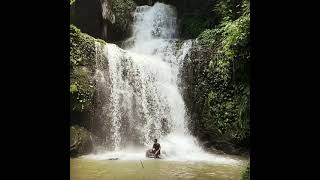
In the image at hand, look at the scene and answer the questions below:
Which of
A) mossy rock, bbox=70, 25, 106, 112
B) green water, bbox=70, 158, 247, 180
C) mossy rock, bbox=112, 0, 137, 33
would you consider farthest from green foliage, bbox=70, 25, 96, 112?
mossy rock, bbox=112, 0, 137, 33

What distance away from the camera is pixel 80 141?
38.2 feet

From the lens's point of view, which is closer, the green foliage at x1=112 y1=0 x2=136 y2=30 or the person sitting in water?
the person sitting in water

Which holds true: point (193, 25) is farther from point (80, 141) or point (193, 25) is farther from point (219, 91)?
point (80, 141)

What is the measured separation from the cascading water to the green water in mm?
1253

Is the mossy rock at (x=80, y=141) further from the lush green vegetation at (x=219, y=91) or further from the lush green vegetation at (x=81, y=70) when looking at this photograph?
the lush green vegetation at (x=219, y=91)

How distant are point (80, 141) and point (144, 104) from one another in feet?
10.4

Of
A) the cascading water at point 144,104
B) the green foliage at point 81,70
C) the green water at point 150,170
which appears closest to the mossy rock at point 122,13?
the cascading water at point 144,104

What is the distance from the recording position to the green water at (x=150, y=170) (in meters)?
8.34

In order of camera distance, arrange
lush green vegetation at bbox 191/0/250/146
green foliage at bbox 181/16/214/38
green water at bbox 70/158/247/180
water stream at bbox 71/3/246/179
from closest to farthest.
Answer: green water at bbox 70/158/247/180 < water stream at bbox 71/3/246/179 < lush green vegetation at bbox 191/0/250/146 < green foliage at bbox 181/16/214/38

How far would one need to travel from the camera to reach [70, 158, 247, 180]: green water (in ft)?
27.3

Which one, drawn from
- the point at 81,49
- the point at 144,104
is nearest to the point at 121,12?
the point at 81,49

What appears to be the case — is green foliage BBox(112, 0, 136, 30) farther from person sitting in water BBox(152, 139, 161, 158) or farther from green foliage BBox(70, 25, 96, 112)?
person sitting in water BBox(152, 139, 161, 158)

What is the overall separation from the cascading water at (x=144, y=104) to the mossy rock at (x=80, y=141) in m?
0.46

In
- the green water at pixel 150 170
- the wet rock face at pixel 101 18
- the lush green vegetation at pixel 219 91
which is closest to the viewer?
the green water at pixel 150 170
